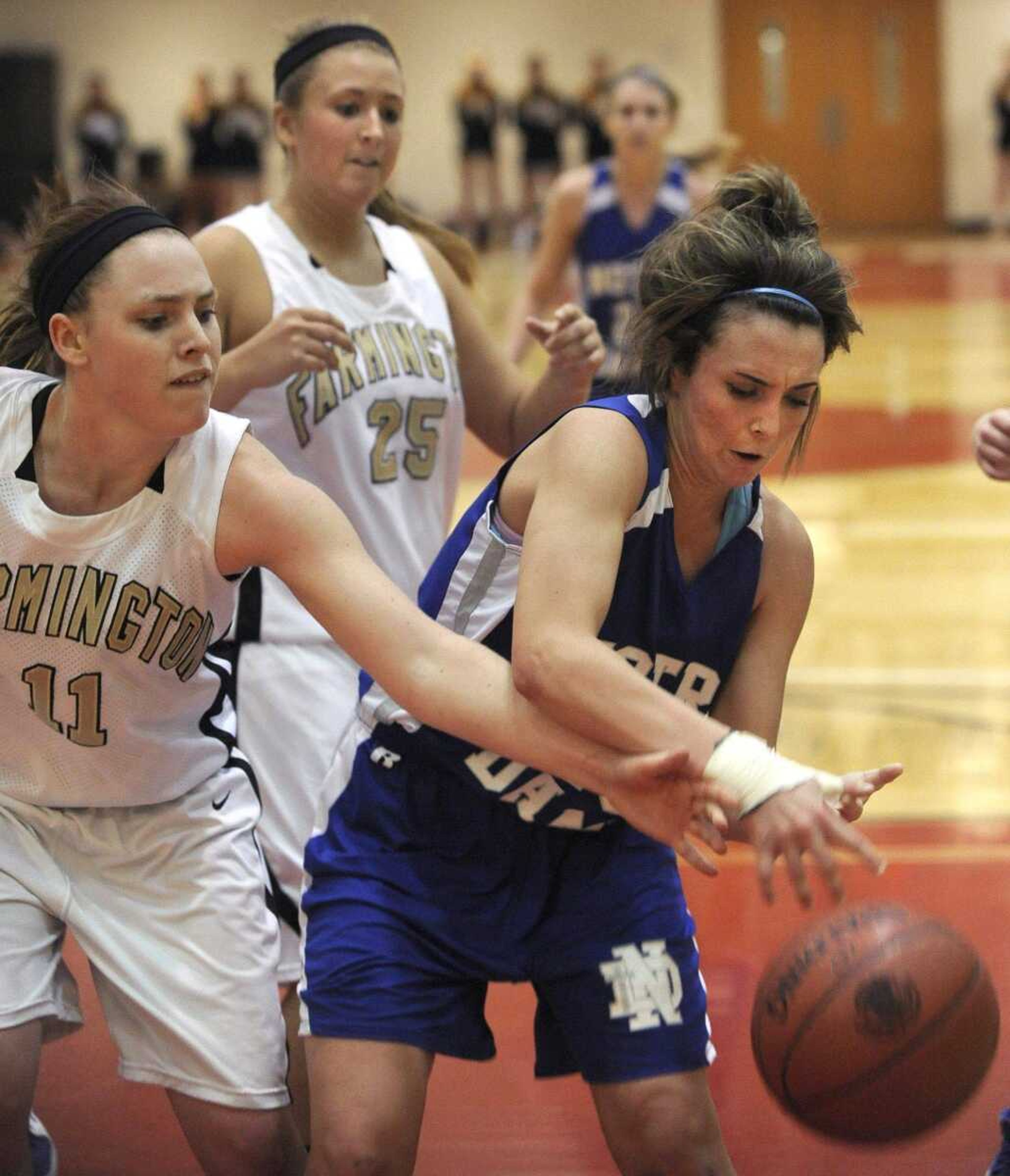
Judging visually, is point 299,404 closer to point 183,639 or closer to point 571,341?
point 571,341

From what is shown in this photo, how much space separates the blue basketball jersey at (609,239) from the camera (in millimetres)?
6945

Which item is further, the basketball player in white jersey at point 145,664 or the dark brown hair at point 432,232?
the dark brown hair at point 432,232

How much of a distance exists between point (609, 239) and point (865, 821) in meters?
2.78

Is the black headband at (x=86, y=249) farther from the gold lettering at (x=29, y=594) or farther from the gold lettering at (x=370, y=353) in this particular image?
the gold lettering at (x=370, y=353)

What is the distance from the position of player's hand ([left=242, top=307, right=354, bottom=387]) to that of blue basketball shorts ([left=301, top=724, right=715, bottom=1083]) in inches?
33.5

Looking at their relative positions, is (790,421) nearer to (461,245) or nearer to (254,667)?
(254,667)

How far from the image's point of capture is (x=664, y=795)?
8.20 ft

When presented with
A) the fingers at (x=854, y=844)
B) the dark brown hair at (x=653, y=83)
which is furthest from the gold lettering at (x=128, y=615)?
the dark brown hair at (x=653, y=83)

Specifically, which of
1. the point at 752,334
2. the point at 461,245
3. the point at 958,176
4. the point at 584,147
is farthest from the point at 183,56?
the point at 752,334

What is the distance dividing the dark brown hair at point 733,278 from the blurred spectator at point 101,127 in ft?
76.8

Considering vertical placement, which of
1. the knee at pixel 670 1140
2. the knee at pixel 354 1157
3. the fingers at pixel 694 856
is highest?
the fingers at pixel 694 856

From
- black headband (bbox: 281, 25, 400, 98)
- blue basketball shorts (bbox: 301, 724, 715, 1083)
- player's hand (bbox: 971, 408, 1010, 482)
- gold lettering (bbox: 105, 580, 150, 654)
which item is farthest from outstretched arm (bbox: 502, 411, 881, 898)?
black headband (bbox: 281, 25, 400, 98)

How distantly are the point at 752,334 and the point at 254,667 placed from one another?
142cm

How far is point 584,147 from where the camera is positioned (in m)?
25.7
